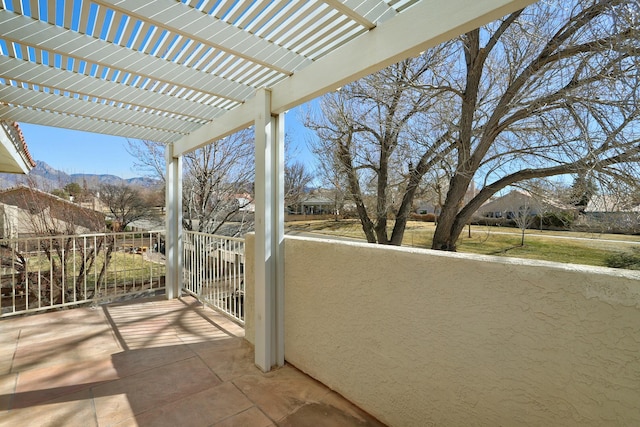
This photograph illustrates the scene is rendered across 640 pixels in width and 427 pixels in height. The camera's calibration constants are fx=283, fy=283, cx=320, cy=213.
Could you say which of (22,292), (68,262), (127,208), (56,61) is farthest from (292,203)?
(56,61)

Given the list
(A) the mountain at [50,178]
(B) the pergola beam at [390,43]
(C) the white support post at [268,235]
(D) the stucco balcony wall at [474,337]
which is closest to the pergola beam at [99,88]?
(C) the white support post at [268,235]

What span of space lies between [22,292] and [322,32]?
27.6 feet

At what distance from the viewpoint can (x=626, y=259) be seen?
15.0 ft

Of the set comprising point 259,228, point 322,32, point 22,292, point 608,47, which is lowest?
point 22,292

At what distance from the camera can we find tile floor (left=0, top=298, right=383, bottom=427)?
2086mm

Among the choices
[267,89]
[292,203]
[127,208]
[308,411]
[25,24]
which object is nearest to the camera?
[25,24]

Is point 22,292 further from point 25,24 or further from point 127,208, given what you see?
point 25,24

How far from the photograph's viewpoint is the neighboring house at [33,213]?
21.1ft

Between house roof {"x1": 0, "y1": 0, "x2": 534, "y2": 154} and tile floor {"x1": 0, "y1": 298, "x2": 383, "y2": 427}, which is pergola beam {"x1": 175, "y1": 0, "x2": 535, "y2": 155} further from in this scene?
tile floor {"x1": 0, "y1": 298, "x2": 383, "y2": 427}

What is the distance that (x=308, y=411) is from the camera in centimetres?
215

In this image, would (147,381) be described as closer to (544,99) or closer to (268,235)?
(268,235)

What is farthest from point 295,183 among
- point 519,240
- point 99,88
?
point 99,88

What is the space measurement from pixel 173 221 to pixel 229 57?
3334 millimetres

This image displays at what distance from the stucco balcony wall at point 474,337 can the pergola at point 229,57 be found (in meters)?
0.89
